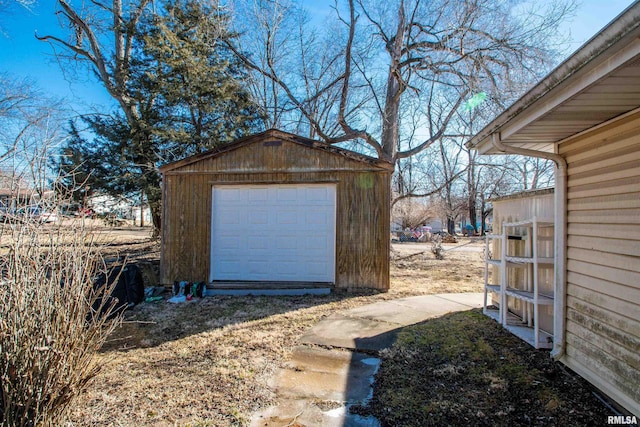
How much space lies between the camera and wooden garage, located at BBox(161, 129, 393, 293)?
660cm

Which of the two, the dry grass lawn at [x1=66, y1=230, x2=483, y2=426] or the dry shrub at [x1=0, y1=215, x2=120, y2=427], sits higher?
the dry shrub at [x1=0, y1=215, x2=120, y2=427]

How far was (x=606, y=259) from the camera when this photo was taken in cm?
263

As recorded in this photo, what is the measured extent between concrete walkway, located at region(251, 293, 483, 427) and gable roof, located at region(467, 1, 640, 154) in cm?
249

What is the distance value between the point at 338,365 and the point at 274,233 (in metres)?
3.87

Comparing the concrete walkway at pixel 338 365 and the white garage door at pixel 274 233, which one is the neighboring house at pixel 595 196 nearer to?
the concrete walkway at pixel 338 365

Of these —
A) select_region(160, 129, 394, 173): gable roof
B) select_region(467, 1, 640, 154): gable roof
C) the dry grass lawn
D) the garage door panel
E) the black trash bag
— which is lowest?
the dry grass lawn

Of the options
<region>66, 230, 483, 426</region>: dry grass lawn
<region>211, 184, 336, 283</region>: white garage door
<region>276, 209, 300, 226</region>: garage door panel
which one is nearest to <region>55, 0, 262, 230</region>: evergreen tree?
<region>211, 184, 336, 283</region>: white garage door

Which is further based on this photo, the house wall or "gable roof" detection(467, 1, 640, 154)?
the house wall

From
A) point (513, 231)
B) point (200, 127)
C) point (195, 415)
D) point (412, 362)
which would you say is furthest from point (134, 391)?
point (200, 127)

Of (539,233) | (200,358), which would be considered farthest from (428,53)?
(200,358)

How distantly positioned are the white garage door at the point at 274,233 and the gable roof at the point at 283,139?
2.31 feet

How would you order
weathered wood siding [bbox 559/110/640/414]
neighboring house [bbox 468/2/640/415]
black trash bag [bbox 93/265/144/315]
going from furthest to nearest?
black trash bag [bbox 93/265/144/315]
weathered wood siding [bbox 559/110/640/414]
neighboring house [bbox 468/2/640/415]

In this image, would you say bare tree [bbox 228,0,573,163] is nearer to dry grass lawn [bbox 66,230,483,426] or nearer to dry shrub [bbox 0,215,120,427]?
dry grass lawn [bbox 66,230,483,426]

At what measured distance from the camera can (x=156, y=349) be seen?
146 inches
